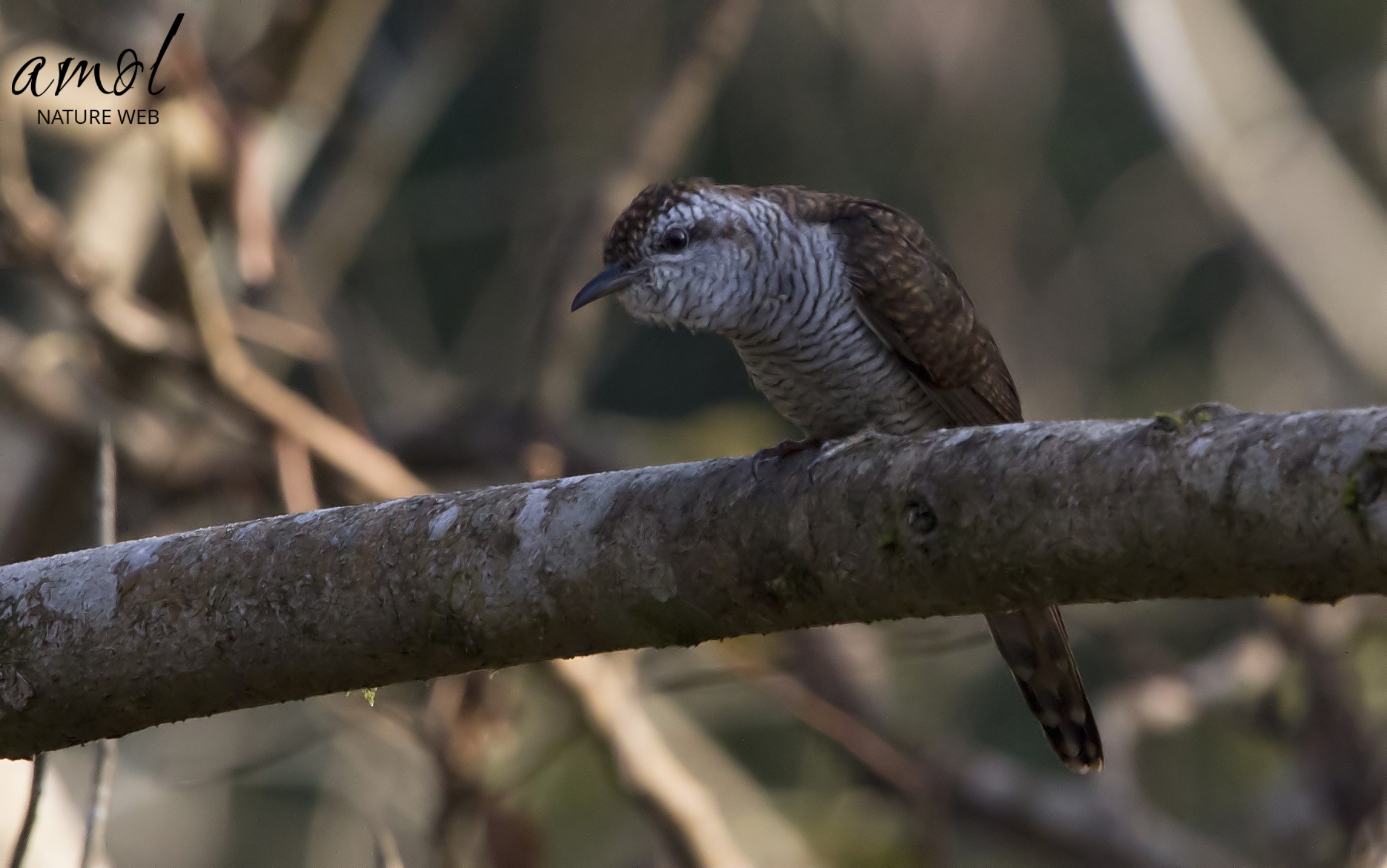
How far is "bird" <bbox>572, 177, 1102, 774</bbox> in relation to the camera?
297 cm

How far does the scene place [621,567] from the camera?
210 centimetres

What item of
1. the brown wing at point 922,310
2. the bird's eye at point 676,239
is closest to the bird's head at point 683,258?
the bird's eye at point 676,239

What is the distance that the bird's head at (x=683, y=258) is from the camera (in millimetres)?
2949

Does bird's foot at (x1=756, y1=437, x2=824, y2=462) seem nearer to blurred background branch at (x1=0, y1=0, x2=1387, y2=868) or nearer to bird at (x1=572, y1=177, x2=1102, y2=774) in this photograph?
bird at (x1=572, y1=177, x2=1102, y2=774)

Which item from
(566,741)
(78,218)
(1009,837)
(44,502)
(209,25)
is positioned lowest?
(1009,837)

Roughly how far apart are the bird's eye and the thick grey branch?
929 millimetres

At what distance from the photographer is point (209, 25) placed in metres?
5.46

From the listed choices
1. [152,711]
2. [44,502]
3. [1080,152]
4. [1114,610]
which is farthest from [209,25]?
[1080,152]

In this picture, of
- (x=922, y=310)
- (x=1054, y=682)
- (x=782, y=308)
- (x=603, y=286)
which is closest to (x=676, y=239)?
(x=603, y=286)

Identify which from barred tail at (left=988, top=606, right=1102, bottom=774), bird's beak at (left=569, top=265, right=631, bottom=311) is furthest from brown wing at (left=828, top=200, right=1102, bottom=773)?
bird's beak at (left=569, top=265, right=631, bottom=311)

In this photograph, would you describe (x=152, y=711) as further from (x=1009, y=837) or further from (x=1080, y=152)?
(x=1080, y=152)

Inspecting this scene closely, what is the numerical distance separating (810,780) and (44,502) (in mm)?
4948

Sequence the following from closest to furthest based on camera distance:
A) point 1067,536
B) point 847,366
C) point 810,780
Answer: point 1067,536 < point 847,366 < point 810,780

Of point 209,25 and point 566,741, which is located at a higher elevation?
point 209,25
